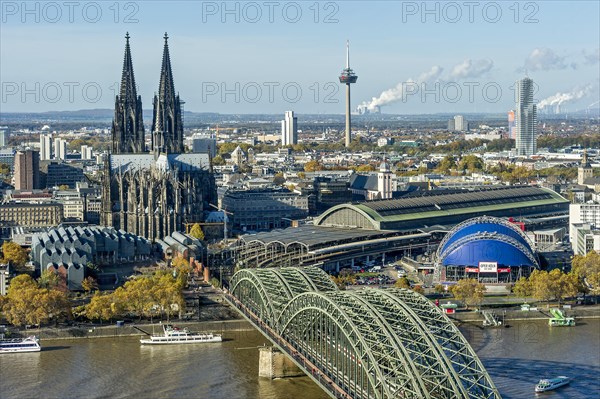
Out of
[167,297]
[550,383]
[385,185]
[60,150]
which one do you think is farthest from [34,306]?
[60,150]

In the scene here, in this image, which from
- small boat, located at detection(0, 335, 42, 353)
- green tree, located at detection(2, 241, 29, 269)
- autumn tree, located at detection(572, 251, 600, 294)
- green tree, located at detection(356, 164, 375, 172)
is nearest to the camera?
small boat, located at detection(0, 335, 42, 353)

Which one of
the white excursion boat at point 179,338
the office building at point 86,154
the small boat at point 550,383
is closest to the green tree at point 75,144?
the office building at point 86,154

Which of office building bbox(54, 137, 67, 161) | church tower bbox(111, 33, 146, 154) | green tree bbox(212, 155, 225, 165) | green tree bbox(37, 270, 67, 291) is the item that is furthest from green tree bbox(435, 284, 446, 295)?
office building bbox(54, 137, 67, 161)

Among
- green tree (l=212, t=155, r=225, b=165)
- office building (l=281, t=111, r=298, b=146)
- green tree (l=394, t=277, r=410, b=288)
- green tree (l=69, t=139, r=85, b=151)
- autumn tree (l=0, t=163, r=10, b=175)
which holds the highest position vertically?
office building (l=281, t=111, r=298, b=146)

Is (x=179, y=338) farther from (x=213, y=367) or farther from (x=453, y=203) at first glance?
(x=453, y=203)

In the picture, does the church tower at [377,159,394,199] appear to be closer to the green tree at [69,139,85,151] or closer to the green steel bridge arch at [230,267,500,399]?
the green steel bridge arch at [230,267,500,399]

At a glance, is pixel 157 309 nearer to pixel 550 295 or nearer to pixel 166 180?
pixel 550 295
